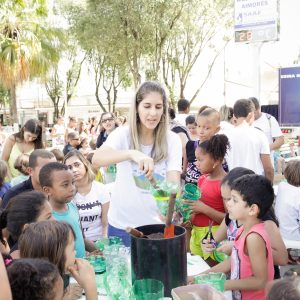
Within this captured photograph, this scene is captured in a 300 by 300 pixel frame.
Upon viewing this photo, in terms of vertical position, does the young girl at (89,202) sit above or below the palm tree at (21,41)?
below

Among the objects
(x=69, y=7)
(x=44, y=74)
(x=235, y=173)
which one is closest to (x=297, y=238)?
(x=235, y=173)

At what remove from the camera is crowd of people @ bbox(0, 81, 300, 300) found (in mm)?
1685

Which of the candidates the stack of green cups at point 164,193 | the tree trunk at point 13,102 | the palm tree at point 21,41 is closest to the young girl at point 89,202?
the stack of green cups at point 164,193

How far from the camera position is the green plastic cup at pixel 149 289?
1455mm

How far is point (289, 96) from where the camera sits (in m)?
9.53

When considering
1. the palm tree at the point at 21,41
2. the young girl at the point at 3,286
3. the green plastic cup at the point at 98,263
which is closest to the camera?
the young girl at the point at 3,286

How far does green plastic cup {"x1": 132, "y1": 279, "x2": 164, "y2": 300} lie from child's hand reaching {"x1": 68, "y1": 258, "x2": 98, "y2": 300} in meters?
0.22

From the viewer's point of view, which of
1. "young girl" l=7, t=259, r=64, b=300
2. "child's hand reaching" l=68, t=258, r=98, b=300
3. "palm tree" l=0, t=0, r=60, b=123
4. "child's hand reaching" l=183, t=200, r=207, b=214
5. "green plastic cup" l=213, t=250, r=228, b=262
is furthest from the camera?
"palm tree" l=0, t=0, r=60, b=123

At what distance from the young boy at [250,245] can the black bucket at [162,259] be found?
1.43 feet

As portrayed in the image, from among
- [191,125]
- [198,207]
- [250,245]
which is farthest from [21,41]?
[250,245]

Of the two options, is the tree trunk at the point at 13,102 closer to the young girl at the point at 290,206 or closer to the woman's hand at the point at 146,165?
the young girl at the point at 290,206

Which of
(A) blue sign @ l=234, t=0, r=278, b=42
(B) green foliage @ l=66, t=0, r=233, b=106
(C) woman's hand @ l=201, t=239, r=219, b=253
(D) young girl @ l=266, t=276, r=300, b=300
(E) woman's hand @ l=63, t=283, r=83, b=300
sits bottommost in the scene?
(C) woman's hand @ l=201, t=239, r=219, b=253

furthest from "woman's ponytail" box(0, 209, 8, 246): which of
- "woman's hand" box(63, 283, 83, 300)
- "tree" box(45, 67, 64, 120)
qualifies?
"tree" box(45, 67, 64, 120)

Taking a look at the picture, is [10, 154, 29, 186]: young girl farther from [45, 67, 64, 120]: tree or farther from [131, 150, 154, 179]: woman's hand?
[45, 67, 64, 120]: tree
